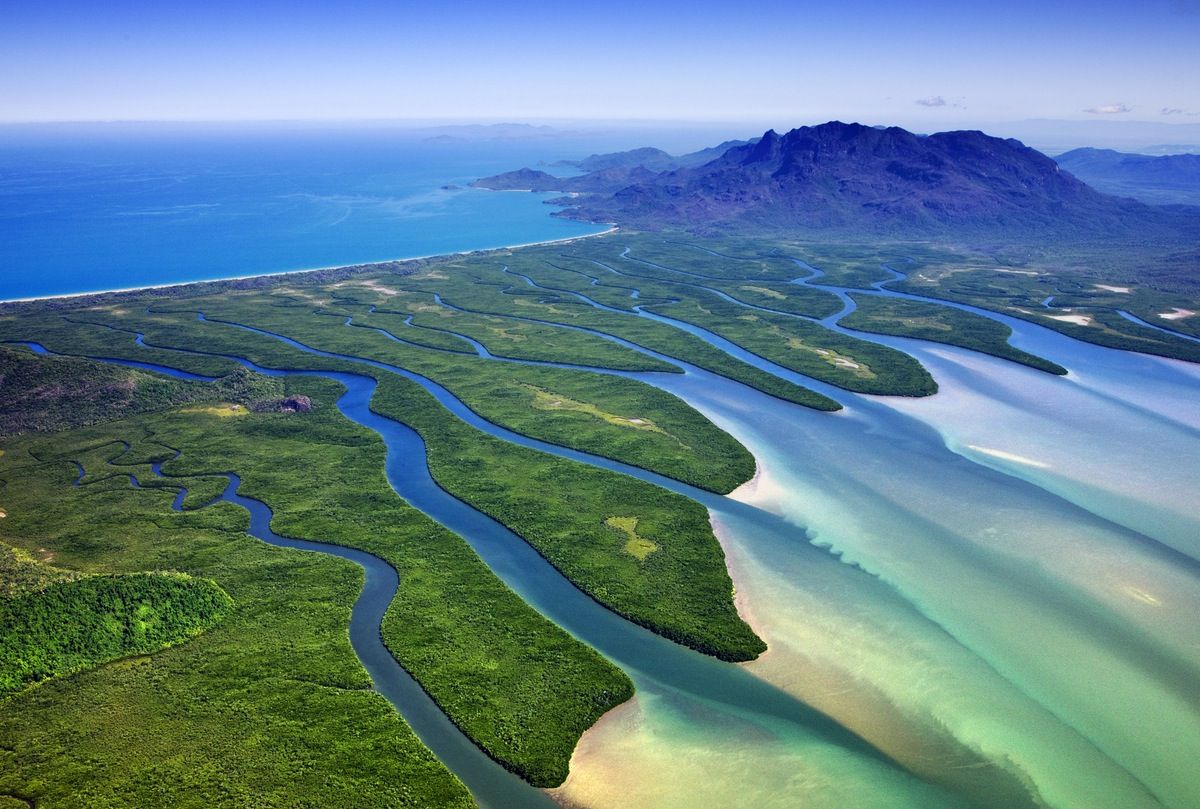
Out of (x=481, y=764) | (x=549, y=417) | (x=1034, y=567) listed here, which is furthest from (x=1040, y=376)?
(x=481, y=764)

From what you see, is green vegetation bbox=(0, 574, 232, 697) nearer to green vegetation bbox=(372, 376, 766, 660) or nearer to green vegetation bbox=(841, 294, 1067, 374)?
green vegetation bbox=(372, 376, 766, 660)

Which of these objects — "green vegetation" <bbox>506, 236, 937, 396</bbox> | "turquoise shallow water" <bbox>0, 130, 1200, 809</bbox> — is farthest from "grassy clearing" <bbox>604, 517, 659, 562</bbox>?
"green vegetation" <bbox>506, 236, 937, 396</bbox>

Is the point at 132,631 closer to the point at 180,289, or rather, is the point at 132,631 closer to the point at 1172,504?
the point at 1172,504

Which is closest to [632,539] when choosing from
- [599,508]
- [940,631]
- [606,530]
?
[606,530]

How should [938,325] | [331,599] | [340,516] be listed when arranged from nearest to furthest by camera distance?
[331,599], [340,516], [938,325]

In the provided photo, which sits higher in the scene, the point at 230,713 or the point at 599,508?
the point at 599,508

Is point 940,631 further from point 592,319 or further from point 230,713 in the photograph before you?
point 592,319
